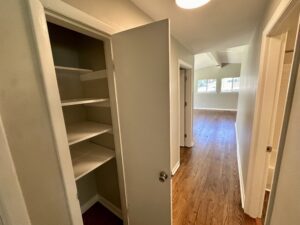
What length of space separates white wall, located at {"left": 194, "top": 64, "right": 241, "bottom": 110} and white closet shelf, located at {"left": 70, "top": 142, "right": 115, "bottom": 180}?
7.90 meters

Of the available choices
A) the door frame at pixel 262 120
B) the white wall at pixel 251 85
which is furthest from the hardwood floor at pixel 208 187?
the white wall at pixel 251 85

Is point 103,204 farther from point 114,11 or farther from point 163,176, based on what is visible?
point 114,11

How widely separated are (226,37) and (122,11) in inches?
77.4

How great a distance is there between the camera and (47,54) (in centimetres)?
70

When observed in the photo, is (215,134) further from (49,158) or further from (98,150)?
(49,158)

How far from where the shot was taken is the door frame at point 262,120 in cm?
125

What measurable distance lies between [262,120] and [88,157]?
1.89 metres

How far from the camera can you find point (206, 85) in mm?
8273

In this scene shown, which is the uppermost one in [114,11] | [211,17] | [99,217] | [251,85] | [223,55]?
[223,55]

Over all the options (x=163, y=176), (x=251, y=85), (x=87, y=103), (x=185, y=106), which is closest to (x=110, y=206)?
(x=163, y=176)

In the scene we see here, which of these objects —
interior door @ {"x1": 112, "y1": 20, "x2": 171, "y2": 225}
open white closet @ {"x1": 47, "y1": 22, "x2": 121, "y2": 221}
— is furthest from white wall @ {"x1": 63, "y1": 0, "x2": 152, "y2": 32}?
open white closet @ {"x1": 47, "y1": 22, "x2": 121, "y2": 221}

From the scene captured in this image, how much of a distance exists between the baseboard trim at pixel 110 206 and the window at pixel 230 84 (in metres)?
7.89

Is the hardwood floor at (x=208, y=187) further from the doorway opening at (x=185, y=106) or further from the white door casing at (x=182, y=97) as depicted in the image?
the white door casing at (x=182, y=97)

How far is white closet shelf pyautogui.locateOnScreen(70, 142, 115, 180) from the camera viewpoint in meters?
1.25
